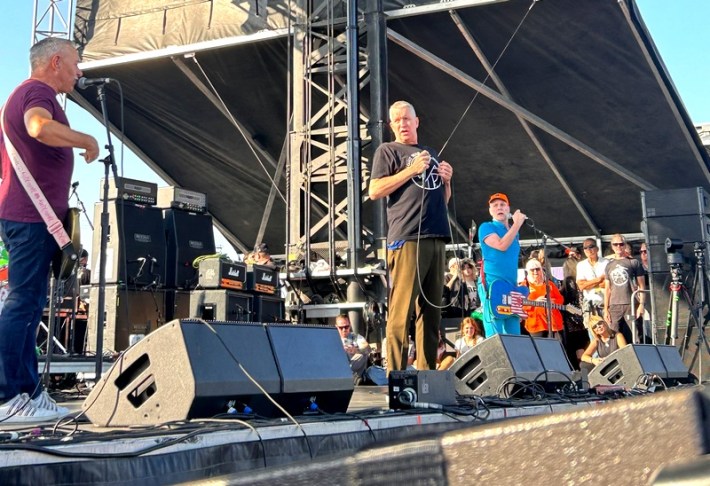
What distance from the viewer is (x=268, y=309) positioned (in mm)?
8828

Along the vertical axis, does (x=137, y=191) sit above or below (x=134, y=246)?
above

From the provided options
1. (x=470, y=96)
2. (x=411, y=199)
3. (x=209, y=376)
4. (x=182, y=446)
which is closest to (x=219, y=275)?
(x=470, y=96)

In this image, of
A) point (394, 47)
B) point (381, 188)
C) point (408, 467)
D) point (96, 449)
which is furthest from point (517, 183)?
point (408, 467)

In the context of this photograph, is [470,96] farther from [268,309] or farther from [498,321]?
[498,321]

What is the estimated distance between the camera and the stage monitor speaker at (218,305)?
7.98m

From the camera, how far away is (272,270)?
8.99 metres

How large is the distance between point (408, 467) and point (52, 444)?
5.07 ft

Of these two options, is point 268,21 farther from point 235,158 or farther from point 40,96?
point 40,96

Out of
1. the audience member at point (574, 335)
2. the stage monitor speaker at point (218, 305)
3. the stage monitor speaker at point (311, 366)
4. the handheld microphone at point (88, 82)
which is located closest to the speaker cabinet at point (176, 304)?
the stage monitor speaker at point (218, 305)

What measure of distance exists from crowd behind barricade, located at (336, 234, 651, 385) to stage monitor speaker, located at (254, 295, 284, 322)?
3.48 feet

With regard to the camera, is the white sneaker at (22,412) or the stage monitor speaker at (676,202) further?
the stage monitor speaker at (676,202)

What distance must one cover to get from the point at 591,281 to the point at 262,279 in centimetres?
373

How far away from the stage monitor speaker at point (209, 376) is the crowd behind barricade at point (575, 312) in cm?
424

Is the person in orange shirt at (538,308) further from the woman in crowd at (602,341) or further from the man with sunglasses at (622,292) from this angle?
the man with sunglasses at (622,292)
